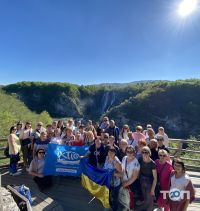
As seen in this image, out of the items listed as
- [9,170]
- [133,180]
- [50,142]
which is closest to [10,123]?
[9,170]

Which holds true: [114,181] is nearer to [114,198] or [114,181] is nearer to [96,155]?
[114,198]

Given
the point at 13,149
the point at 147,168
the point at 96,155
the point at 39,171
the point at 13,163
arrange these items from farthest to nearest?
the point at 13,163 → the point at 13,149 → the point at 39,171 → the point at 96,155 → the point at 147,168

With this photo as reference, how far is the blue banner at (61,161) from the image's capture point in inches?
322

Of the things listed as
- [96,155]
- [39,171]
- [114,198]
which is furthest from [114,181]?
[39,171]

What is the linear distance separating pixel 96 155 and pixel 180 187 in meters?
2.94

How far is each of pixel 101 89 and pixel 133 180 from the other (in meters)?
90.0

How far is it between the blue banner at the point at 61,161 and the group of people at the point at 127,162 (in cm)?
17

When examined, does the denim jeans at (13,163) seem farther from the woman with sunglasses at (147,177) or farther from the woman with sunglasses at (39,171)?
the woman with sunglasses at (147,177)

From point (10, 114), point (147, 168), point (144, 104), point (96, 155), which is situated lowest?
point (144, 104)

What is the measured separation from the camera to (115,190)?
6.32 m

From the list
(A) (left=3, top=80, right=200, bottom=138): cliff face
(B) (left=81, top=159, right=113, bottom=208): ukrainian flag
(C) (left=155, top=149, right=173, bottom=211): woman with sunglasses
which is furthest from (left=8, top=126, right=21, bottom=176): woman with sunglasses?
Result: (A) (left=3, top=80, right=200, bottom=138): cliff face

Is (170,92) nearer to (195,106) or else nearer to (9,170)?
(195,106)

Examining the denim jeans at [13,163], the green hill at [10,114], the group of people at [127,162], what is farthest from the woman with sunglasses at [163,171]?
the green hill at [10,114]

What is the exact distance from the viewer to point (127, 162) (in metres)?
5.99
